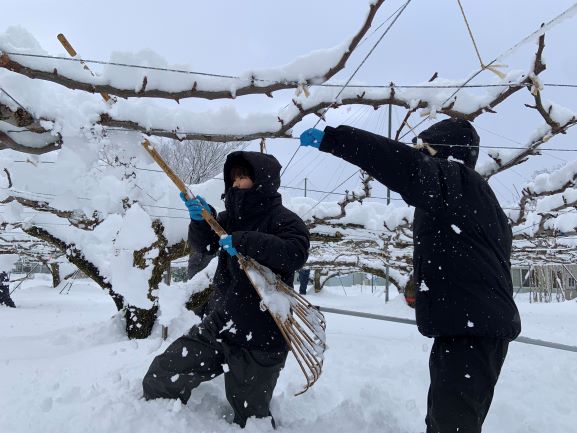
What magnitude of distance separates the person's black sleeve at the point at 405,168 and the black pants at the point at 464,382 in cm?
56

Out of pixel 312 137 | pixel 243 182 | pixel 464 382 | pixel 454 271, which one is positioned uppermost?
pixel 312 137

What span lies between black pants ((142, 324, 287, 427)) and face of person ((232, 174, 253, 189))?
0.84 metres

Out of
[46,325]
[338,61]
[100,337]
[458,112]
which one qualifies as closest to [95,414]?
[338,61]

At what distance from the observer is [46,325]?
7.62 metres

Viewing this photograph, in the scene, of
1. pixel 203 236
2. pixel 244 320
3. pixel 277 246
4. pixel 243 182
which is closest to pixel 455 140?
pixel 277 246

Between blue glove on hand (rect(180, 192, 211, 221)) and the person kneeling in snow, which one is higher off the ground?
blue glove on hand (rect(180, 192, 211, 221))

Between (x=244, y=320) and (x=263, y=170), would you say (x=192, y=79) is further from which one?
(x=244, y=320)

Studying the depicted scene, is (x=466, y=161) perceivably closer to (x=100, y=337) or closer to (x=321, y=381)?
(x=321, y=381)

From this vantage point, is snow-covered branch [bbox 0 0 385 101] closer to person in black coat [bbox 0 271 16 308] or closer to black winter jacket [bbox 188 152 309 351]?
black winter jacket [bbox 188 152 309 351]

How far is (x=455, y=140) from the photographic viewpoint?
1936 mm

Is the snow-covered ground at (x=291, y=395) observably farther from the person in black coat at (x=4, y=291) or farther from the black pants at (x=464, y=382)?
the person in black coat at (x=4, y=291)

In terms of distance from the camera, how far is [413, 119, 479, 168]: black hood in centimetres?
191

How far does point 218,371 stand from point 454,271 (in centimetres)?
143

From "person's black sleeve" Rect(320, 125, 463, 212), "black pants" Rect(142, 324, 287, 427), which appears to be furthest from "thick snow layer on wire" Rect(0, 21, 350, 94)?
"black pants" Rect(142, 324, 287, 427)
